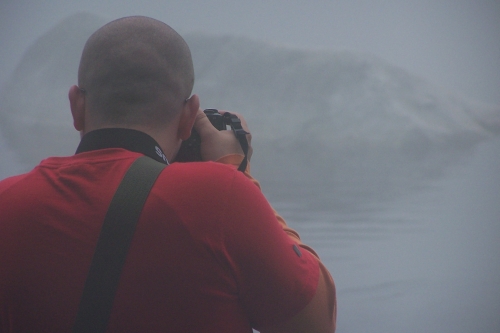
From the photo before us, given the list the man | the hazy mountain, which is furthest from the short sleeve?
the hazy mountain

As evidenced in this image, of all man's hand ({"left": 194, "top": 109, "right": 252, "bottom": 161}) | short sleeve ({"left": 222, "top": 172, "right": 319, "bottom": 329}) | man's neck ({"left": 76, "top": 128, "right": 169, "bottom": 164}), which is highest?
man's hand ({"left": 194, "top": 109, "right": 252, "bottom": 161})

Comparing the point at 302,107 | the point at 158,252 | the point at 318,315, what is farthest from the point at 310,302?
the point at 302,107

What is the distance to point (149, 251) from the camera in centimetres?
55

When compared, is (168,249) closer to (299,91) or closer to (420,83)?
(299,91)

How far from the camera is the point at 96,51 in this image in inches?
26.6

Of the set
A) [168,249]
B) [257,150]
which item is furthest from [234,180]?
[257,150]

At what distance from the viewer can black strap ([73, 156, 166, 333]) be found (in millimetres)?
536

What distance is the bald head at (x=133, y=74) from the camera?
65 cm

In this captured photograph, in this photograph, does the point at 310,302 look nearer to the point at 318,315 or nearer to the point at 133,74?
the point at 318,315

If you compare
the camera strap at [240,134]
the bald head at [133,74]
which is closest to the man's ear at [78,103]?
the bald head at [133,74]

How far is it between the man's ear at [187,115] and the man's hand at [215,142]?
7 cm

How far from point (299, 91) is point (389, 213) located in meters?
0.61

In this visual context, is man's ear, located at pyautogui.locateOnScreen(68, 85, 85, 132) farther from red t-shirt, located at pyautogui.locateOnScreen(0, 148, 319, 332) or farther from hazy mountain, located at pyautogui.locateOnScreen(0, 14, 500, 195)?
hazy mountain, located at pyautogui.locateOnScreen(0, 14, 500, 195)

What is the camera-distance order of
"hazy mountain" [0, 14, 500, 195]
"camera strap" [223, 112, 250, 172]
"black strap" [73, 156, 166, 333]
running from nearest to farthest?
"black strap" [73, 156, 166, 333] < "camera strap" [223, 112, 250, 172] < "hazy mountain" [0, 14, 500, 195]
